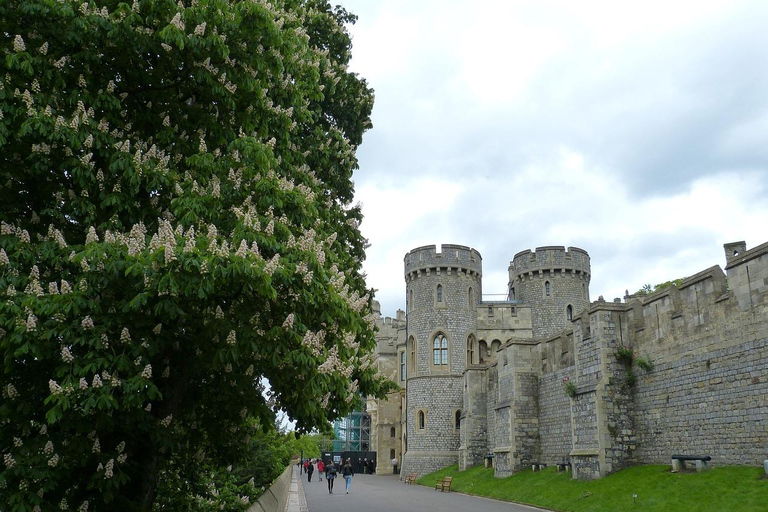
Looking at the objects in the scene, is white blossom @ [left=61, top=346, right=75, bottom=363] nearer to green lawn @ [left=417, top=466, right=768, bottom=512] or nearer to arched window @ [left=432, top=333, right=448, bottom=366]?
green lawn @ [left=417, top=466, right=768, bottom=512]

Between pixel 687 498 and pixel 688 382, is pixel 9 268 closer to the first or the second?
pixel 687 498

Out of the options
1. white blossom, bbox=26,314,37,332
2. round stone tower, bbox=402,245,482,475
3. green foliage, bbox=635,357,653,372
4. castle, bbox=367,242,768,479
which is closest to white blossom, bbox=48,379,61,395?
white blossom, bbox=26,314,37,332

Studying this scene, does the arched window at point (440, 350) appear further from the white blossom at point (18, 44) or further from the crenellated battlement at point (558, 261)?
the white blossom at point (18, 44)

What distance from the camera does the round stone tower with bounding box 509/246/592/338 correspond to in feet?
150

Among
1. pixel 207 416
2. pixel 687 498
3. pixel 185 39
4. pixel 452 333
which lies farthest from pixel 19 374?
pixel 452 333

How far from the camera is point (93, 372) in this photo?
6.38 m

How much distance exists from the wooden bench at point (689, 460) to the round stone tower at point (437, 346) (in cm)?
2315

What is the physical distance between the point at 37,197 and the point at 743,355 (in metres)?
16.0

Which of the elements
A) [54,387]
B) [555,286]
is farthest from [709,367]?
[555,286]

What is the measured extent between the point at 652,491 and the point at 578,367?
20.9ft

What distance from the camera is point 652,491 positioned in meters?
16.8

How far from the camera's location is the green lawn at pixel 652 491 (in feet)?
47.0

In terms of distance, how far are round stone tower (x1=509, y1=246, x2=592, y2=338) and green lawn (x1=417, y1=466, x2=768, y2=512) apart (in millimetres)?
22240

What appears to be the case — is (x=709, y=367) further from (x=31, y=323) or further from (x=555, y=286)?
(x=555, y=286)
